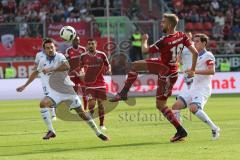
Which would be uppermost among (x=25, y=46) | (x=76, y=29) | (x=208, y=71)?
(x=208, y=71)

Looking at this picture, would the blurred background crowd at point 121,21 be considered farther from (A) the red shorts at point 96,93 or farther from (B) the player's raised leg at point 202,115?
(B) the player's raised leg at point 202,115

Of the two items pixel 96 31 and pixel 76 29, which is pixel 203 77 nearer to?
pixel 76 29

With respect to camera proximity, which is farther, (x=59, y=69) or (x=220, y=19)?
(x=220, y=19)

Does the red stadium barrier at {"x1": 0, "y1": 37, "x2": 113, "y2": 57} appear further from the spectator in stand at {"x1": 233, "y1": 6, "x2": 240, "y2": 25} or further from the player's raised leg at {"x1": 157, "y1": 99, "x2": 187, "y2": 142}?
the player's raised leg at {"x1": 157, "y1": 99, "x2": 187, "y2": 142}

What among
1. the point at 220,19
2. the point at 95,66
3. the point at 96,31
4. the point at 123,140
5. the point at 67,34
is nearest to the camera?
the point at 123,140

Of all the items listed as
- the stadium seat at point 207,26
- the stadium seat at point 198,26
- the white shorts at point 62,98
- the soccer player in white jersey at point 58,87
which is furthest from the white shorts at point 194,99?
the stadium seat at point 207,26

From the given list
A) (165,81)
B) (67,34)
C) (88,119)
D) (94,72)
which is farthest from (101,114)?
(165,81)

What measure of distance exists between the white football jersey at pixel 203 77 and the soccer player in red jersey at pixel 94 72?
13.6 ft

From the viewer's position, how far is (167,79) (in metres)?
15.5

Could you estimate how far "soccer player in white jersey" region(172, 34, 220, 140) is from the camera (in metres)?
15.6

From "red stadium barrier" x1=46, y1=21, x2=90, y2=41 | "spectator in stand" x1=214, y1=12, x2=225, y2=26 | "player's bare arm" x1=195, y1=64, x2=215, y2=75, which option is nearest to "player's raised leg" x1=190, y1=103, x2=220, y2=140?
"player's bare arm" x1=195, y1=64, x2=215, y2=75

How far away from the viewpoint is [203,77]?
627 inches

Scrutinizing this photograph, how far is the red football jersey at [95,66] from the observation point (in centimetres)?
2020

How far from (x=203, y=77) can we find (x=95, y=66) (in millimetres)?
5234
